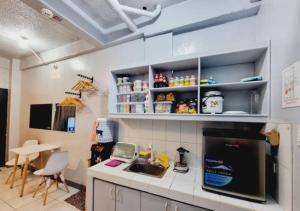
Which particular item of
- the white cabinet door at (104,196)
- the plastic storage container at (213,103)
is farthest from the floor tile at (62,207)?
the plastic storage container at (213,103)

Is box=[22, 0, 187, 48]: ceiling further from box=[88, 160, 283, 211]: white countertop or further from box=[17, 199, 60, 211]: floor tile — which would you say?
box=[17, 199, 60, 211]: floor tile

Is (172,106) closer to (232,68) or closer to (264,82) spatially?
(232,68)

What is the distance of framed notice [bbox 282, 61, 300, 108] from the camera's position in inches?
30.8

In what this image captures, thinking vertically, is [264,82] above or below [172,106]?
above

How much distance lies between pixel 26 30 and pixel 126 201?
2834mm

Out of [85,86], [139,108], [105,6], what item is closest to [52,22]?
[105,6]

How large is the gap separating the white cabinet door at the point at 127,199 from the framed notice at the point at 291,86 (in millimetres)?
1311

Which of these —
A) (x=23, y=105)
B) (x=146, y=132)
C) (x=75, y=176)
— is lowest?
(x=75, y=176)

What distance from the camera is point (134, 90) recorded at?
1800 mm

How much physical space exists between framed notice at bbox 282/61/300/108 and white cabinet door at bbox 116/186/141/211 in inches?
51.6

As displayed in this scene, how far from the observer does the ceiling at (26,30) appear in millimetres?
1777

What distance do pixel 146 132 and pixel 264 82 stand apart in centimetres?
135

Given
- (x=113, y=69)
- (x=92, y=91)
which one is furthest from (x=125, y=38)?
(x=92, y=91)

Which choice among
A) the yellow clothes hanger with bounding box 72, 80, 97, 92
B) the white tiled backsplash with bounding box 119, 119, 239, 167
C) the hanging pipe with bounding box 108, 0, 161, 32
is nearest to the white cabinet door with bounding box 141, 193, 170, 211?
the white tiled backsplash with bounding box 119, 119, 239, 167
